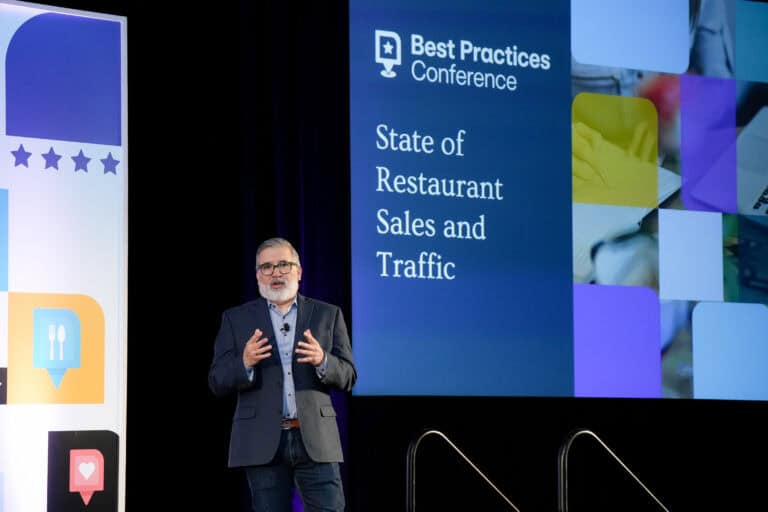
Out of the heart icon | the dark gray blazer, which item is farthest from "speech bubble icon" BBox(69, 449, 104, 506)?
the dark gray blazer

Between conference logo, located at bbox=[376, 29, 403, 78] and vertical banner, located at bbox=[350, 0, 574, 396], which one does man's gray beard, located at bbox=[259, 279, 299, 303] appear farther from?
conference logo, located at bbox=[376, 29, 403, 78]

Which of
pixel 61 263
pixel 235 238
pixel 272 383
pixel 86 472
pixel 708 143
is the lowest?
pixel 86 472

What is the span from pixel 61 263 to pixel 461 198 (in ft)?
6.17

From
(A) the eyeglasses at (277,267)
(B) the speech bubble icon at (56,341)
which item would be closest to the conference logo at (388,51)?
(A) the eyeglasses at (277,267)

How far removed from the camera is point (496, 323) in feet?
21.2

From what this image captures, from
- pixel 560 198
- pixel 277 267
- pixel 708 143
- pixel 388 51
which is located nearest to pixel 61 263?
pixel 277 267

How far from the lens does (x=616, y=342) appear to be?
265 inches

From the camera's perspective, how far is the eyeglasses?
16.3 ft

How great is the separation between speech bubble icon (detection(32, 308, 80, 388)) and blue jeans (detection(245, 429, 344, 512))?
1.14 m

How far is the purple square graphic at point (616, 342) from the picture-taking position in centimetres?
664

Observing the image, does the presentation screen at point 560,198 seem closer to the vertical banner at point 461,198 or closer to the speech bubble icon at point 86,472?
the vertical banner at point 461,198

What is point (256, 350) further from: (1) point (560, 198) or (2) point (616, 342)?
(2) point (616, 342)

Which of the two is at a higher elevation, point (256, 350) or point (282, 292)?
point (282, 292)

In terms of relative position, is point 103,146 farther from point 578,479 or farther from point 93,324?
point 578,479
